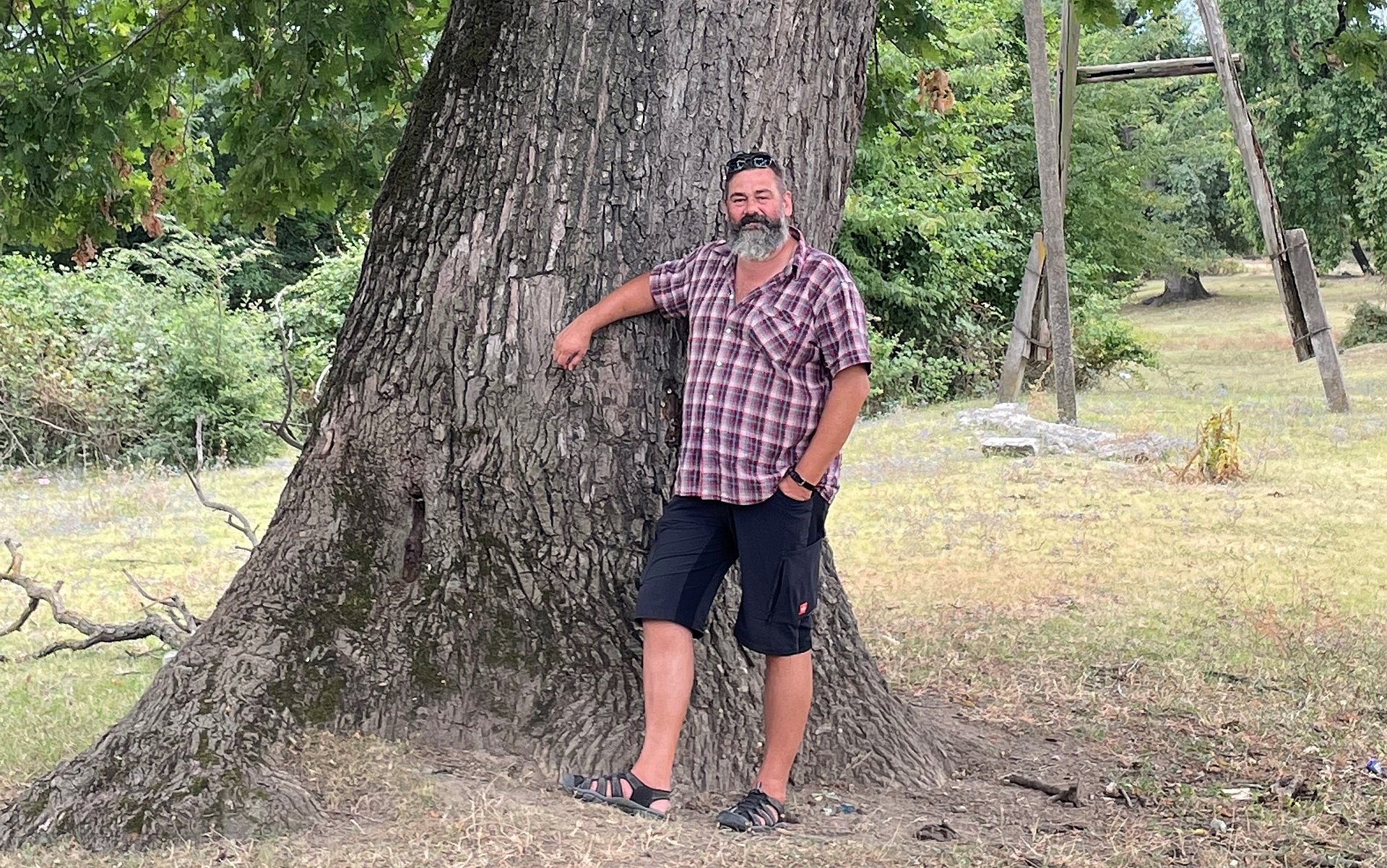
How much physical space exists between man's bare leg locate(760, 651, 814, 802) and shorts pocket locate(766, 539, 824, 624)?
0.15 metres

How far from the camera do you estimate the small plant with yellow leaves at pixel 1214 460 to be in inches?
457

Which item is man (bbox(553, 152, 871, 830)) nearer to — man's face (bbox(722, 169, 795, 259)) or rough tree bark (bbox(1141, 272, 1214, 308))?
man's face (bbox(722, 169, 795, 259))

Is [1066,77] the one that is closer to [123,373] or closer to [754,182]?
[123,373]

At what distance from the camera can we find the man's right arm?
14.1 ft

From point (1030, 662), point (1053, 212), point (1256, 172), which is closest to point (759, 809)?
point (1030, 662)

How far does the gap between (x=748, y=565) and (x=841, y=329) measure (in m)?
0.74

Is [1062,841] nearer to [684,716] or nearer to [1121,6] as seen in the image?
[684,716]

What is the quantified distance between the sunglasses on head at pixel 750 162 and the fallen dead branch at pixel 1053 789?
227 centimetres

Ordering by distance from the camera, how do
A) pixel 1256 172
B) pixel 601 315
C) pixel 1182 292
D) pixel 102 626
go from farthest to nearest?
pixel 1182 292
pixel 1256 172
pixel 102 626
pixel 601 315

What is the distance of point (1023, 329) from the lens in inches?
644

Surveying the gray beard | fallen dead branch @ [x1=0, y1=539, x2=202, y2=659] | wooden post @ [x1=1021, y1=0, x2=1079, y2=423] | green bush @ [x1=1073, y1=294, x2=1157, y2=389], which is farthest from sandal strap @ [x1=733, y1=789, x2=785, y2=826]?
green bush @ [x1=1073, y1=294, x2=1157, y2=389]

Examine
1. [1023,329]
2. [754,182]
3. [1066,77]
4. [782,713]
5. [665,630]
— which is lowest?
[782,713]

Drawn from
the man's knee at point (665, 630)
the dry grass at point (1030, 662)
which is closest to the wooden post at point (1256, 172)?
the dry grass at point (1030, 662)

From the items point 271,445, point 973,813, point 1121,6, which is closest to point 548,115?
point 973,813
